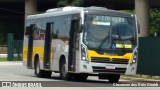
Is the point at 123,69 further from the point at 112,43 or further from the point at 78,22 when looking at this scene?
the point at 78,22

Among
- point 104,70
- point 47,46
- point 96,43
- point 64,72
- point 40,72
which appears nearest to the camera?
point 104,70

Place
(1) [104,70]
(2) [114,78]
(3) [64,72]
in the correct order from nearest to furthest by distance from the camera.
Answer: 1. (1) [104,70]
2. (2) [114,78]
3. (3) [64,72]

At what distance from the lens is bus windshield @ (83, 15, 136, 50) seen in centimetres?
2297

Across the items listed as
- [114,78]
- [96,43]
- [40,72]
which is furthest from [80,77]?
[96,43]

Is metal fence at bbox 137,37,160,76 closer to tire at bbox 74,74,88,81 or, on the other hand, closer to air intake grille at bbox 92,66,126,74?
tire at bbox 74,74,88,81

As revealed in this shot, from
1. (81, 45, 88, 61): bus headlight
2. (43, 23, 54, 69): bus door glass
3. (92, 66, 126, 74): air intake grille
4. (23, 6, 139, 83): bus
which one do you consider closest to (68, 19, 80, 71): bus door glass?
(23, 6, 139, 83): bus

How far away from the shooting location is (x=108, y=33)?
2309cm

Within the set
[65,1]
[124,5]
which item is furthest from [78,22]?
[124,5]

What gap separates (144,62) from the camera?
2928cm

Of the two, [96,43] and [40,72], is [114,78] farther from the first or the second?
[40,72]

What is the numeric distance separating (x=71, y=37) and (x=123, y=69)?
2750mm

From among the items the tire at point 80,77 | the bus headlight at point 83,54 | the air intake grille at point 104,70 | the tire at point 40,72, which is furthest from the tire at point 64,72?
the tire at point 40,72

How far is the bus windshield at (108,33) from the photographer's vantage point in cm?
2297

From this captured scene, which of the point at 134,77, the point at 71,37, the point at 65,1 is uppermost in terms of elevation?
the point at 65,1
